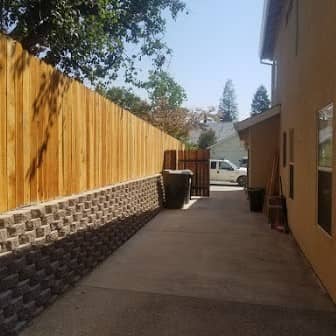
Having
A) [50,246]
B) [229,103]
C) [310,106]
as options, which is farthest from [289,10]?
[229,103]

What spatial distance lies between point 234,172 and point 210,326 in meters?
20.9

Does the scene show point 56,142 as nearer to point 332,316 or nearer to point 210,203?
point 332,316

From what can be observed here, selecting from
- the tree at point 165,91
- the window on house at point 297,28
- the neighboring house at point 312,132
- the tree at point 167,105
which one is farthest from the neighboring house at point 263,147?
the tree at point 165,91

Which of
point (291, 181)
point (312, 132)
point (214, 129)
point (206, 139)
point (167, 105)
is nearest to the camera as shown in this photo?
point (312, 132)

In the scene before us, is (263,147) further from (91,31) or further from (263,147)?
(91,31)

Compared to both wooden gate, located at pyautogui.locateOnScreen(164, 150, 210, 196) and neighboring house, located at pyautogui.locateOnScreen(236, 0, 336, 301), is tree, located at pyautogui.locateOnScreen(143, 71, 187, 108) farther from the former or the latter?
neighboring house, located at pyautogui.locateOnScreen(236, 0, 336, 301)

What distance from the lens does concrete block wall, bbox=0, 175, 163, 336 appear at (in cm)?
322

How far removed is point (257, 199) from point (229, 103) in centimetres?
7020

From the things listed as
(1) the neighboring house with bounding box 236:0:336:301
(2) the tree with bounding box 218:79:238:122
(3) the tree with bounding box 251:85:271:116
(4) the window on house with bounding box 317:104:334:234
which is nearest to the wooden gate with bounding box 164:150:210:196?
(1) the neighboring house with bounding box 236:0:336:301

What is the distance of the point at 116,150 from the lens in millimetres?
7031

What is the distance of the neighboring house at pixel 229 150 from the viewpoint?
38.6 metres

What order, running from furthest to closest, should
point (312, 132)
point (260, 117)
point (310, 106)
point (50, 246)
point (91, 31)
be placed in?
point (260, 117), point (91, 31), point (310, 106), point (312, 132), point (50, 246)

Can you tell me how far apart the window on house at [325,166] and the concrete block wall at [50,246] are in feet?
10.1

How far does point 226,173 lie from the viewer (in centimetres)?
2434
